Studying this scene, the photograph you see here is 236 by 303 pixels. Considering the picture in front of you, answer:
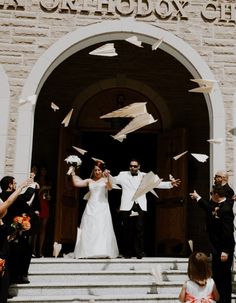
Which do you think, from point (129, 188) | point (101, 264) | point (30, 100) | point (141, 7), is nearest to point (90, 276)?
point (101, 264)

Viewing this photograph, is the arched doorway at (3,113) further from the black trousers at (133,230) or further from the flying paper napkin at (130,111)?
the flying paper napkin at (130,111)

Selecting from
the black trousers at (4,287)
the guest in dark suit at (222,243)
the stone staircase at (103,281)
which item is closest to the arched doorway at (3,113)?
the stone staircase at (103,281)

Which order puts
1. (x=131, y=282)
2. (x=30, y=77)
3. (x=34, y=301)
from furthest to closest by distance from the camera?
1. (x=30, y=77)
2. (x=131, y=282)
3. (x=34, y=301)

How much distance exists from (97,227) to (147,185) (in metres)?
1.06

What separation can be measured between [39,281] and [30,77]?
11.2 feet

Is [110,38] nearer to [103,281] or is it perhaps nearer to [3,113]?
[3,113]

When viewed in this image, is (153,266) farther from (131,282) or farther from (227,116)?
(227,116)

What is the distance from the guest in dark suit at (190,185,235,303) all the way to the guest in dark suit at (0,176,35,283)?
2.37 metres

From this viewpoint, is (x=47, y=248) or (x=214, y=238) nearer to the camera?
(x=214, y=238)

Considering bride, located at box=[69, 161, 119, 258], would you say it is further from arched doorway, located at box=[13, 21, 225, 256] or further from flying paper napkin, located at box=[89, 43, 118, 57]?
arched doorway, located at box=[13, 21, 225, 256]

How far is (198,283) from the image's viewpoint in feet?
14.2

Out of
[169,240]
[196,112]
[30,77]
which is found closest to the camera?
[30,77]

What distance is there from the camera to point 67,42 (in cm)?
Answer: 812

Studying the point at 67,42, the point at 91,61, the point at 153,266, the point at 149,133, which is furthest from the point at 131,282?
the point at 91,61
